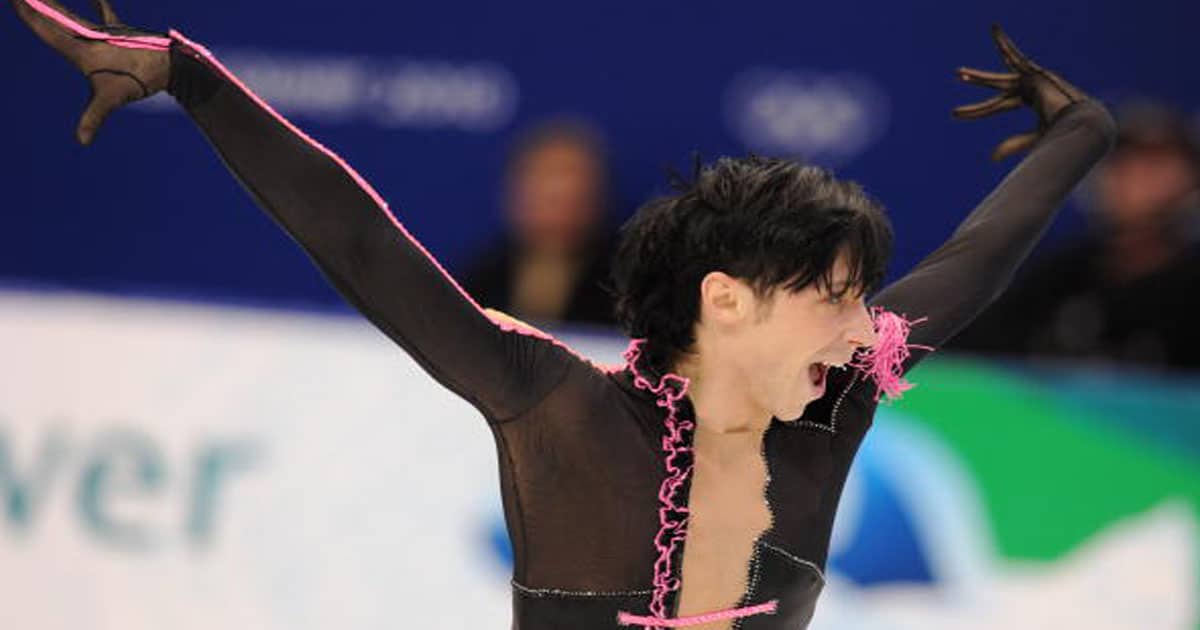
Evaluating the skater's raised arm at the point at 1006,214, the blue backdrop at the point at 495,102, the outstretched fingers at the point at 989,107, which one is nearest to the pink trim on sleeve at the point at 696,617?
the skater's raised arm at the point at 1006,214

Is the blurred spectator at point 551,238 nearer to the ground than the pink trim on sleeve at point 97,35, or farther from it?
farther from it

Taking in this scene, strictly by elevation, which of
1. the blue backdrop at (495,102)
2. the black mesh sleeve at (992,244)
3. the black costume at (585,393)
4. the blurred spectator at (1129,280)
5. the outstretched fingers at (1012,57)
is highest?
the blue backdrop at (495,102)

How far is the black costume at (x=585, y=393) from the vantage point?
2211 mm

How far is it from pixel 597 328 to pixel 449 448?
2.94ft

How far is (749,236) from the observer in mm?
2330

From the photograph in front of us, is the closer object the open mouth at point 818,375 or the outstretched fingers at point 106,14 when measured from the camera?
the outstretched fingers at point 106,14

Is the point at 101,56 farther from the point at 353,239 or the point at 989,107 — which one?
the point at 989,107

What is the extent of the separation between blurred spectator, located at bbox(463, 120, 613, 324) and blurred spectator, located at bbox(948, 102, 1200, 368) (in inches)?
43.2

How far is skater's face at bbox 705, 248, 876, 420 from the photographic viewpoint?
237 cm

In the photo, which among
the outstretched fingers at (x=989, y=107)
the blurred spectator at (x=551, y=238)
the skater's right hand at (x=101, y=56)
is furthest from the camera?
the blurred spectator at (x=551, y=238)

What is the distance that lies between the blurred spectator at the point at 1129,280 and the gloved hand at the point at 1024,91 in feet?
6.63

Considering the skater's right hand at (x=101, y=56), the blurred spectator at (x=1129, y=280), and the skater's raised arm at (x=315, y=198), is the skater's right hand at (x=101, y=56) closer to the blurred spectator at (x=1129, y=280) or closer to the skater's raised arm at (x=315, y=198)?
the skater's raised arm at (x=315, y=198)

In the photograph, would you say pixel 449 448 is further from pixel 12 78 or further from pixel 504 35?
pixel 12 78

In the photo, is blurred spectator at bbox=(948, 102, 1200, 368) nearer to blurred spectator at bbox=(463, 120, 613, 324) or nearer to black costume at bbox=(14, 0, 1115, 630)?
blurred spectator at bbox=(463, 120, 613, 324)
